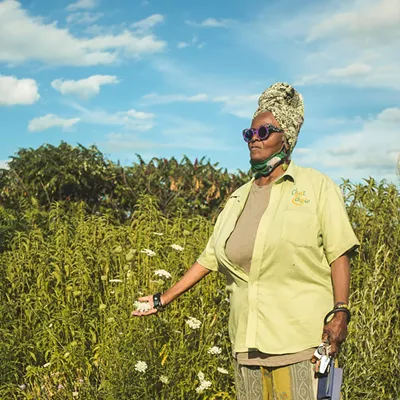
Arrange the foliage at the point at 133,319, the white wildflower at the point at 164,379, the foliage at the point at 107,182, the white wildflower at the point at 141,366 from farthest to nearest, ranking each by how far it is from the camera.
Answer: the foliage at the point at 107,182 → the foliage at the point at 133,319 → the white wildflower at the point at 164,379 → the white wildflower at the point at 141,366

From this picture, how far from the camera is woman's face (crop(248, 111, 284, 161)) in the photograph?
2.76 metres

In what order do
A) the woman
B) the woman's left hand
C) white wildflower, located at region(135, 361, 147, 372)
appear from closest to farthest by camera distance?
1. the woman's left hand
2. the woman
3. white wildflower, located at region(135, 361, 147, 372)

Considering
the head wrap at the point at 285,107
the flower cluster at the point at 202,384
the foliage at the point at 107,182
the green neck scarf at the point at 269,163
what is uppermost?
the foliage at the point at 107,182

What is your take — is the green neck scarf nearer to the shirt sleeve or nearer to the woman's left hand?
the shirt sleeve

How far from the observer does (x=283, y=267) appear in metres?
2.57

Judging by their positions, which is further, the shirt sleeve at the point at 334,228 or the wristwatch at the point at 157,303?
the wristwatch at the point at 157,303

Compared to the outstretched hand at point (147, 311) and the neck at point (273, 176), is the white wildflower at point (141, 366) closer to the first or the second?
the outstretched hand at point (147, 311)

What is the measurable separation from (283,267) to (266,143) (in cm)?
57

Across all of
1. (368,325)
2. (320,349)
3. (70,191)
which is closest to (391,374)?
(368,325)

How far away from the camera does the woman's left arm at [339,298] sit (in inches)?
96.2

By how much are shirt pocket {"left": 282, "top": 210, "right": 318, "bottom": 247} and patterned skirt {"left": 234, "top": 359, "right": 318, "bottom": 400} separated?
1.64 feet

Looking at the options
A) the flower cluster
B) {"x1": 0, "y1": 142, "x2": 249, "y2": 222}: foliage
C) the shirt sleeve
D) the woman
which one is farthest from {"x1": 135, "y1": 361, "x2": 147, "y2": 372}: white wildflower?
{"x1": 0, "y1": 142, "x2": 249, "y2": 222}: foliage

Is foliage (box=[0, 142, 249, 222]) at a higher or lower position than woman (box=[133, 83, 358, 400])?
higher

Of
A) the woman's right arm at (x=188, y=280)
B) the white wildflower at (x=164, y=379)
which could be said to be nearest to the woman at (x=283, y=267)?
the woman's right arm at (x=188, y=280)
